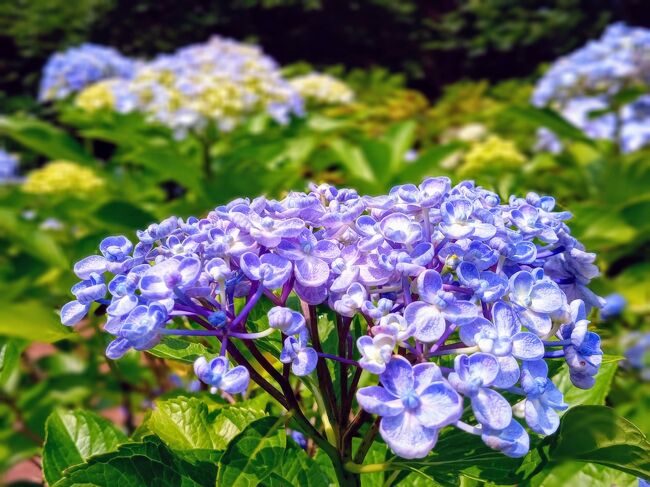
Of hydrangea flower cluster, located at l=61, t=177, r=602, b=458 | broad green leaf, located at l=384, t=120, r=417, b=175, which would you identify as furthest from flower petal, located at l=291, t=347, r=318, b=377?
broad green leaf, located at l=384, t=120, r=417, b=175

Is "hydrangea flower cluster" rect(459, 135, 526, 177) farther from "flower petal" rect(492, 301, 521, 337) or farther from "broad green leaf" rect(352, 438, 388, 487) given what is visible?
"flower petal" rect(492, 301, 521, 337)

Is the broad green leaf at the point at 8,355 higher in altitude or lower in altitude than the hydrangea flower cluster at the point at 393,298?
lower

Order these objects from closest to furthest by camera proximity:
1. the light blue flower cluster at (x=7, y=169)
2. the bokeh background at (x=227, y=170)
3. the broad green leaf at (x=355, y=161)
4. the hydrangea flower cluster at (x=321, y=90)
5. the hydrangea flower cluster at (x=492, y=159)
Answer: the bokeh background at (x=227, y=170) → the broad green leaf at (x=355, y=161) → the hydrangea flower cluster at (x=492, y=159) → the hydrangea flower cluster at (x=321, y=90) → the light blue flower cluster at (x=7, y=169)

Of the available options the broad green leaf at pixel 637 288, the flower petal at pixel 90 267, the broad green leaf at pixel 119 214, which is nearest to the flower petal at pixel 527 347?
the flower petal at pixel 90 267

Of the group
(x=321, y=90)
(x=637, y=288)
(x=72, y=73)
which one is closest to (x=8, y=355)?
(x=637, y=288)

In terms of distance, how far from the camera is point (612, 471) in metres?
0.94

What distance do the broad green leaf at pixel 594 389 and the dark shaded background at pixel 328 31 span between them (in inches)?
Result: 472

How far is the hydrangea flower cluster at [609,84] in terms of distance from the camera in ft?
13.3

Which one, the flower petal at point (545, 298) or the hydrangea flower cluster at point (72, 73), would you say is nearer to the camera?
the flower petal at point (545, 298)

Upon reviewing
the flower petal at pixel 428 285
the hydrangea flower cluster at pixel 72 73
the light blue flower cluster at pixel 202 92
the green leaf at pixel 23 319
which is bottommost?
the hydrangea flower cluster at pixel 72 73

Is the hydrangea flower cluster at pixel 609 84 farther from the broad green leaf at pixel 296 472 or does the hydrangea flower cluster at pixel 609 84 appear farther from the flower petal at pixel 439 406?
the flower petal at pixel 439 406

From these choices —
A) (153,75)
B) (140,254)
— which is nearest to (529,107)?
(153,75)

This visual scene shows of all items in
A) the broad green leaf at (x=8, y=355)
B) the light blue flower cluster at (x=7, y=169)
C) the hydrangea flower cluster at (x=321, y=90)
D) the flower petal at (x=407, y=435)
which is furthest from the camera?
the light blue flower cluster at (x=7, y=169)

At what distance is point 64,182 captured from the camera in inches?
144
